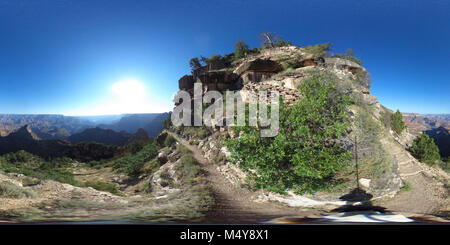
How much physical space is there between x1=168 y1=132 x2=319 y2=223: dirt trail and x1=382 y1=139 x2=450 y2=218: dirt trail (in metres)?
1.94

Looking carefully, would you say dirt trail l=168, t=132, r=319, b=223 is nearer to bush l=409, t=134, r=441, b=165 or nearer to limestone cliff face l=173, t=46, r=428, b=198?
limestone cliff face l=173, t=46, r=428, b=198

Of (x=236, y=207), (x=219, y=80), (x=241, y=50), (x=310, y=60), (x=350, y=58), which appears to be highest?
(x=241, y=50)

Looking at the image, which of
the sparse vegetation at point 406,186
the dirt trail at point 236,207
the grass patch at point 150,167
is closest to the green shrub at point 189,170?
the dirt trail at point 236,207

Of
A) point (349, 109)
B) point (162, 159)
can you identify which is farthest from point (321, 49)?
point (162, 159)

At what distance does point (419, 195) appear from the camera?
3.52 metres

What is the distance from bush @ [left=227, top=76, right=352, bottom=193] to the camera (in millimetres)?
3354

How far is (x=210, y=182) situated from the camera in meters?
6.96

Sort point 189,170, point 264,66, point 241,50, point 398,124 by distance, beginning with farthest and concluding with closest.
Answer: point 241,50, point 264,66, point 398,124, point 189,170

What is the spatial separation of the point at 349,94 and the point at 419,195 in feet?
11.5

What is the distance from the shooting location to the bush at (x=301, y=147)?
3.35m

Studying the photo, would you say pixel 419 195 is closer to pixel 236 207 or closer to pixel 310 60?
pixel 236 207
